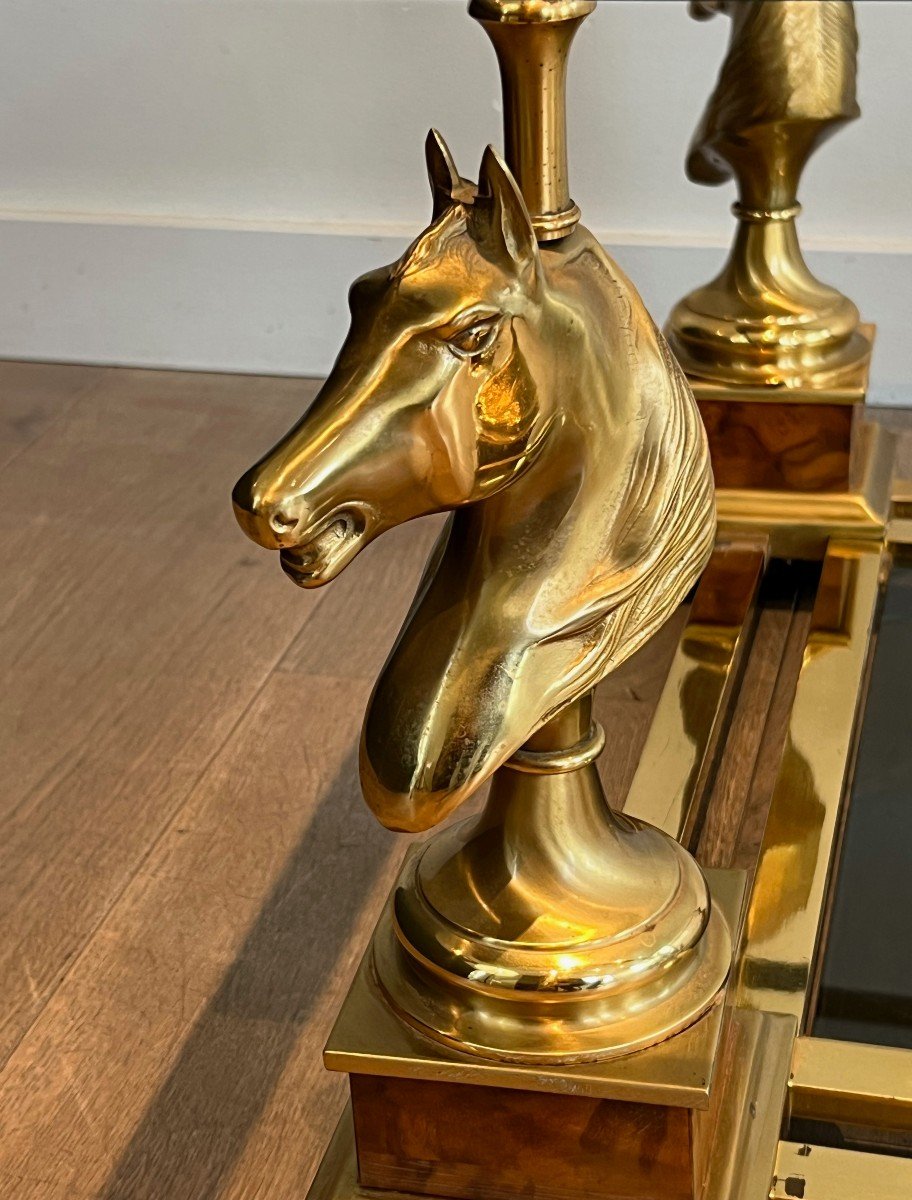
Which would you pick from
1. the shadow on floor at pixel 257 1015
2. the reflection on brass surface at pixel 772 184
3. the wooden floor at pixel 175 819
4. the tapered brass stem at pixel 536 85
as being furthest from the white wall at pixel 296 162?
the tapered brass stem at pixel 536 85

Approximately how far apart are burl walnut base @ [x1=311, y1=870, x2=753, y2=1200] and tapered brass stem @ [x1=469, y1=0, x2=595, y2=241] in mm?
188

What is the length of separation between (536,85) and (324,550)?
136 millimetres

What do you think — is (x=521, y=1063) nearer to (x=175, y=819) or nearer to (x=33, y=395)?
(x=175, y=819)

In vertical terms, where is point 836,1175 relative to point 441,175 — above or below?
below

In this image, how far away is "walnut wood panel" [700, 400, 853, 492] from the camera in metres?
0.76

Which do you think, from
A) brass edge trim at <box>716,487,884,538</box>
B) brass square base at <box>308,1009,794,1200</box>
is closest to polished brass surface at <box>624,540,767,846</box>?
brass edge trim at <box>716,487,884,538</box>

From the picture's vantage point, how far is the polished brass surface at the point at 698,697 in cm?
57

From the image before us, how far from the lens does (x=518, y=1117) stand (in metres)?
0.38

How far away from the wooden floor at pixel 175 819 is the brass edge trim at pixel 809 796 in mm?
131

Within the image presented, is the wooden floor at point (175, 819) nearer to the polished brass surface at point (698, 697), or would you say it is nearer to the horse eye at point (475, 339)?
the polished brass surface at point (698, 697)

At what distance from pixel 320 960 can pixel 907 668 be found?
0.88 ft

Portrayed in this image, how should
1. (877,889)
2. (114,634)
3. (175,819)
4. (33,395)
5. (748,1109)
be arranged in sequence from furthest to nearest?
(33,395)
(114,634)
(175,819)
(877,889)
(748,1109)

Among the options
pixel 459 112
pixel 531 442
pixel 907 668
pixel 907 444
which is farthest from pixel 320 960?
pixel 459 112

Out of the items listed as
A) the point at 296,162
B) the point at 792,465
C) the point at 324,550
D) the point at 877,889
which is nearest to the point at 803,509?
the point at 792,465
